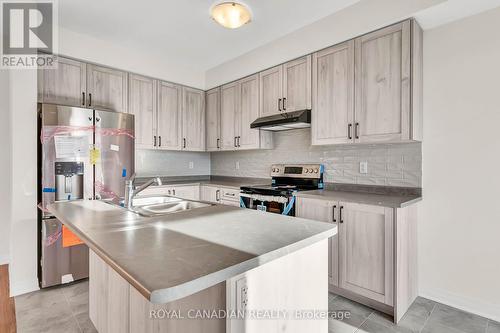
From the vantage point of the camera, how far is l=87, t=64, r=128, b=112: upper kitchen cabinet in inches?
126

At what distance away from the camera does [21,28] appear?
266 centimetres

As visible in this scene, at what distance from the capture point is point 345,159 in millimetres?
2943

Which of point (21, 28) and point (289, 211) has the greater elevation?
point (21, 28)

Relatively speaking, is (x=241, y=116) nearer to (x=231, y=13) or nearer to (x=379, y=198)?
(x=231, y=13)

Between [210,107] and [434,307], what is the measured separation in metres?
3.68

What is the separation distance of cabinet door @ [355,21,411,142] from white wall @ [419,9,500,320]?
350 millimetres

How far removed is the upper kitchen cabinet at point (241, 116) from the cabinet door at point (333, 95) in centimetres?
89

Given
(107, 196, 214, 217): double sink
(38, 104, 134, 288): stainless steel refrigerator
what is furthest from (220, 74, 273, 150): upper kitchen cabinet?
(107, 196, 214, 217): double sink

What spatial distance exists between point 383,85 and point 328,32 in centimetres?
83

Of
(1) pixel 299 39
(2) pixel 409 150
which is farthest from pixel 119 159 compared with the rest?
(2) pixel 409 150

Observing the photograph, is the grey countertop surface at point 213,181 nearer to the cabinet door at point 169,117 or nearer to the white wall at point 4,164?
the cabinet door at point 169,117

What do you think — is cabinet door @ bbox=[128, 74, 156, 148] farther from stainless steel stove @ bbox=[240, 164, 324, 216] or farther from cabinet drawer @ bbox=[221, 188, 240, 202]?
stainless steel stove @ bbox=[240, 164, 324, 216]

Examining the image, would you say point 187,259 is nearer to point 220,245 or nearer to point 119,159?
point 220,245

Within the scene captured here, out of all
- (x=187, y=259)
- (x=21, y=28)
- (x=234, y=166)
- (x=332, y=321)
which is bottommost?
(x=332, y=321)
